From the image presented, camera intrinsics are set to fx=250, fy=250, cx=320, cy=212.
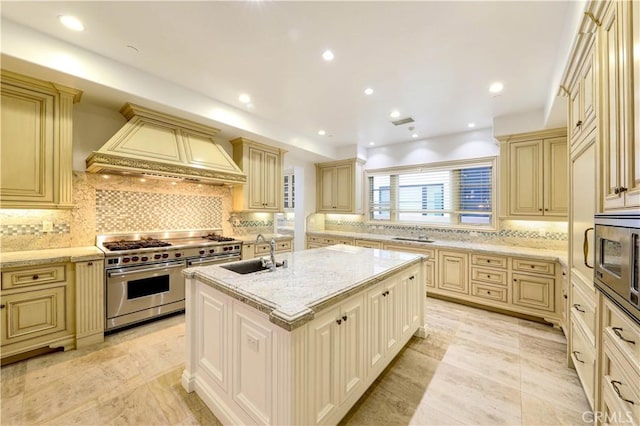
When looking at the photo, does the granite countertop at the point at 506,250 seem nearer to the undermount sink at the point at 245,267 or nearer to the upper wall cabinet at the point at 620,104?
the upper wall cabinet at the point at 620,104

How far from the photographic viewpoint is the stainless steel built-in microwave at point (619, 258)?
99 centimetres

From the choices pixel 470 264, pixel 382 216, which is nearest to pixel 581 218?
pixel 470 264

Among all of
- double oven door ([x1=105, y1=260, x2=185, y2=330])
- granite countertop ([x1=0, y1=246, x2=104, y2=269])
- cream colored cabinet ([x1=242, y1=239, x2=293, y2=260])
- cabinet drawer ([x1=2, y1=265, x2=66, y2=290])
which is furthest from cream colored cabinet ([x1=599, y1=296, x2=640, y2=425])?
cabinet drawer ([x1=2, y1=265, x2=66, y2=290])

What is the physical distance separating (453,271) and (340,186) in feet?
9.21

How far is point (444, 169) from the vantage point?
457cm

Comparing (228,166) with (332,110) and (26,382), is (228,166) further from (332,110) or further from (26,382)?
(26,382)

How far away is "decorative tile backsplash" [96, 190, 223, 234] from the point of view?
3119 millimetres

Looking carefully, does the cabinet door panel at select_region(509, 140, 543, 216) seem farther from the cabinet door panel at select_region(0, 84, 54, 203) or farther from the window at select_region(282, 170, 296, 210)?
the cabinet door panel at select_region(0, 84, 54, 203)

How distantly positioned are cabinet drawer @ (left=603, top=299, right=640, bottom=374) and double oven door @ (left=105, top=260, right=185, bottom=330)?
3762 mm

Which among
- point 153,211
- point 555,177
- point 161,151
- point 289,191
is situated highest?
point 161,151

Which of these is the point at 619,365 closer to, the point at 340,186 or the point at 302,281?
the point at 302,281

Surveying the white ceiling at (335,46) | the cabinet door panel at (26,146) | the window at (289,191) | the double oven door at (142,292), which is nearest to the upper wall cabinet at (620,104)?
the white ceiling at (335,46)

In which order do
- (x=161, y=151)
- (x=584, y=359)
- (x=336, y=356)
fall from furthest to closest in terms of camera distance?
1. (x=161, y=151)
2. (x=584, y=359)
3. (x=336, y=356)

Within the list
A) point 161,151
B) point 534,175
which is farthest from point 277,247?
point 534,175
